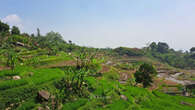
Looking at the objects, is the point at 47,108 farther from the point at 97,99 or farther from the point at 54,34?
the point at 54,34

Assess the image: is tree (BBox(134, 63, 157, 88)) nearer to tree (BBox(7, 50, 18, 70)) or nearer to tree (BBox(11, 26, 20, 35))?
tree (BBox(7, 50, 18, 70))

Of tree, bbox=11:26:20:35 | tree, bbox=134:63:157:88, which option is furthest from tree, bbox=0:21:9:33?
tree, bbox=134:63:157:88

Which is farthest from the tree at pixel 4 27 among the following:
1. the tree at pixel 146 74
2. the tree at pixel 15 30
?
the tree at pixel 146 74

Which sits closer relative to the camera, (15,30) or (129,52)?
(15,30)

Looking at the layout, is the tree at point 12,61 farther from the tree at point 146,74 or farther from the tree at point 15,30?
the tree at point 15,30

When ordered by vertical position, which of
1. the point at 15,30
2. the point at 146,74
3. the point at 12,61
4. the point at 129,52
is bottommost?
the point at 146,74

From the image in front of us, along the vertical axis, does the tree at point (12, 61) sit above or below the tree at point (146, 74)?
above

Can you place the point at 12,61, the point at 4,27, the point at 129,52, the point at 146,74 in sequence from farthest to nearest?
the point at 129,52
the point at 4,27
the point at 146,74
the point at 12,61

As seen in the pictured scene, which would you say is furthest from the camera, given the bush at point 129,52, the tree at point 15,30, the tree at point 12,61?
the bush at point 129,52

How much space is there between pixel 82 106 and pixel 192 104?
25.8 meters

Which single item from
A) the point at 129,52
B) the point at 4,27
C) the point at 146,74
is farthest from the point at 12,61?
the point at 129,52

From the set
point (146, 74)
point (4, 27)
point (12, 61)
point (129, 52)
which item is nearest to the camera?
point (12, 61)

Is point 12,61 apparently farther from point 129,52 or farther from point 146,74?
point 129,52

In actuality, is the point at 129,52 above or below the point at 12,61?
above
